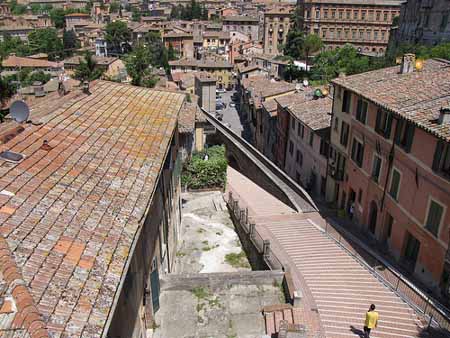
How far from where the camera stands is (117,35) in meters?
116

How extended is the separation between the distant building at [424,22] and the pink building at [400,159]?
51.3m

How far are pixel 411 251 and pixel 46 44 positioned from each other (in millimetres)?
131509

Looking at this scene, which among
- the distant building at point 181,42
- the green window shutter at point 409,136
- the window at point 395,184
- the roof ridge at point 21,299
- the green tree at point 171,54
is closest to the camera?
the roof ridge at point 21,299

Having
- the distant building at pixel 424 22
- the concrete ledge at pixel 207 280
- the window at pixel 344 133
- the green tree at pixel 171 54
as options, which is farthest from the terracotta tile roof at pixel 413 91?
the green tree at pixel 171 54

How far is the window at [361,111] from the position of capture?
84.0ft

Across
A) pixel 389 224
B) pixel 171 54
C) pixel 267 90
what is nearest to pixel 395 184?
pixel 389 224

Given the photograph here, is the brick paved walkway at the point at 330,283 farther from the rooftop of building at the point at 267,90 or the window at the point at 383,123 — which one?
the rooftop of building at the point at 267,90

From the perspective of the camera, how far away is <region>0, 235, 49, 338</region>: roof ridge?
5.21 m

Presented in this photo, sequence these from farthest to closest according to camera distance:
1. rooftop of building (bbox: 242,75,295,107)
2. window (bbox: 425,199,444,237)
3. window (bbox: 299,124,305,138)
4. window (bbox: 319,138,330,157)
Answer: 1. rooftop of building (bbox: 242,75,295,107)
2. window (bbox: 299,124,305,138)
3. window (bbox: 319,138,330,157)
4. window (bbox: 425,199,444,237)

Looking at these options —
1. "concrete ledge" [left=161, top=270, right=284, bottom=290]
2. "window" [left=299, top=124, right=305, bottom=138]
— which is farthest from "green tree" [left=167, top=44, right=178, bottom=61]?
"concrete ledge" [left=161, top=270, right=284, bottom=290]

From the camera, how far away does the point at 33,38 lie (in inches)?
5143

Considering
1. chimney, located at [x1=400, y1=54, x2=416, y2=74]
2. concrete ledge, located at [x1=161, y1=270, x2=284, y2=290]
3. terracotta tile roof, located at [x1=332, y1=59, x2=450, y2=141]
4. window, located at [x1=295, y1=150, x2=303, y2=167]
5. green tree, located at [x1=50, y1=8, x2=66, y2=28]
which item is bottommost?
window, located at [x1=295, y1=150, x2=303, y2=167]

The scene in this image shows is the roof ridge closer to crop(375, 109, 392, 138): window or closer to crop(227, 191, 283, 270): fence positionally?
crop(227, 191, 283, 270): fence

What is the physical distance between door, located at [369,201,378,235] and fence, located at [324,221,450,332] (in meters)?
2.50
